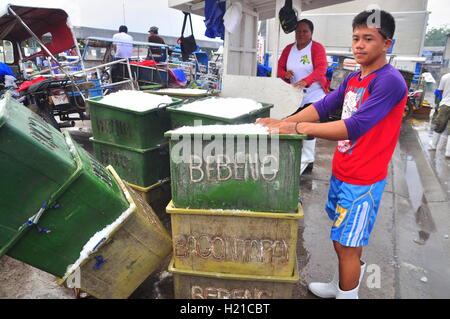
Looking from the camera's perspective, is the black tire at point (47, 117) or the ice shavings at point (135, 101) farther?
the black tire at point (47, 117)

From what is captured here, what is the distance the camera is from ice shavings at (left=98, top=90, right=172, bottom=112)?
121 inches

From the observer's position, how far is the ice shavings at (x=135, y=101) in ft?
10.1

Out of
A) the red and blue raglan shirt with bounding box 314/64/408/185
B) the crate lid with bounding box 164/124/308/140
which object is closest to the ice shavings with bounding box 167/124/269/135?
the crate lid with bounding box 164/124/308/140

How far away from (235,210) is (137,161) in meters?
1.64

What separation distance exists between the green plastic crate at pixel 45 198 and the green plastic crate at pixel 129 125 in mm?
1151

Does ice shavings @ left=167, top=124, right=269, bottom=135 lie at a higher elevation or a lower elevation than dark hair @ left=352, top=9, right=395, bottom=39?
lower

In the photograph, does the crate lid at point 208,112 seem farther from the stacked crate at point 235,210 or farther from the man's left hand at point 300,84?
the man's left hand at point 300,84

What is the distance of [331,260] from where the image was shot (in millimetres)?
2875

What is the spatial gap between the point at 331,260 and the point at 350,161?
139cm

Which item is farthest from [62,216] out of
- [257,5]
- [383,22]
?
[257,5]

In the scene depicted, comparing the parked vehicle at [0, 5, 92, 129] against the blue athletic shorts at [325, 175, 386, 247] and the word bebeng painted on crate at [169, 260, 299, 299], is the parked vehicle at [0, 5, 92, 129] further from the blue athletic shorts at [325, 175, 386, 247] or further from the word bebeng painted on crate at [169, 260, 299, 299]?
the blue athletic shorts at [325, 175, 386, 247]

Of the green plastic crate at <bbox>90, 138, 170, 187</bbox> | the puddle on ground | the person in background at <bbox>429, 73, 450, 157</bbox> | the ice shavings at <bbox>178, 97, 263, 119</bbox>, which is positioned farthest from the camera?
the person in background at <bbox>429, 73, 450, 157</bbox>

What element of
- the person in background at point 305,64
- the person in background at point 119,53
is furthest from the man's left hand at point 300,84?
the person in background at point 119,53

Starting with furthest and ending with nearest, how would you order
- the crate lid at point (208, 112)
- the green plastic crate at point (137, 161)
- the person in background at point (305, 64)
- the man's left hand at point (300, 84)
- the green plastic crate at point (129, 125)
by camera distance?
the man's left hand at point (300, 84)
the person in background at point (305, 64)
the green plastic crate at point (137, 161)
the green plastic crate at point (129, 125)
the crate lid at point (208, 112)
